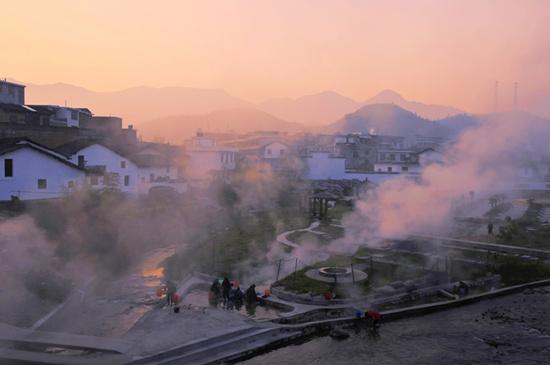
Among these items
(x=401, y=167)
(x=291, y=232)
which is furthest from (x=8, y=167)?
(x=401, y=167)

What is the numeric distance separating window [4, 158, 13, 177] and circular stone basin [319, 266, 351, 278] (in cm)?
1526

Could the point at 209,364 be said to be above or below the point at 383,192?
below

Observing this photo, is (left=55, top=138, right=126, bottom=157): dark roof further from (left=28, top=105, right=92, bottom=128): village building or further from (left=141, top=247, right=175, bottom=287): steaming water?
(left=141, top=247, right=175, bottom=287): steaming water

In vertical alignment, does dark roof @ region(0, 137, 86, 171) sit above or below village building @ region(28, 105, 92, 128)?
below

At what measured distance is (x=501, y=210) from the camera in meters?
28.8

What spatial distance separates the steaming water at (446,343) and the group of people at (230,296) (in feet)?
8.42

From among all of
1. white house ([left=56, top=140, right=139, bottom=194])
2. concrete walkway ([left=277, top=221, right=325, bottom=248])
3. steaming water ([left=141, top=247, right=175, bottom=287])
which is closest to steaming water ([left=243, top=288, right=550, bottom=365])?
steaming water ([left=141, top=247, right=175, bottom=287])

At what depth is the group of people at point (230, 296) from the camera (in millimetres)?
13250

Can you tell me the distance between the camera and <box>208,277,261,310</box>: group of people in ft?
43.5

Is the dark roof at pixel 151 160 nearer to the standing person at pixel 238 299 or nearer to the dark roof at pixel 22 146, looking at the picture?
the dark roof at pixel 22 146

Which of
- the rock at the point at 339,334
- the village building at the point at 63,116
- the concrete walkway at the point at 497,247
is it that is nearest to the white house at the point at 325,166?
the village building at the point at 63,116

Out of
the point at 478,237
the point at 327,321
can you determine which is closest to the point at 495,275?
the point at 478,237

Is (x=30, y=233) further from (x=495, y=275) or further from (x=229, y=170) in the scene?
(x=229, y=170)

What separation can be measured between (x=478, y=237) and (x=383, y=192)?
23.3 ft
